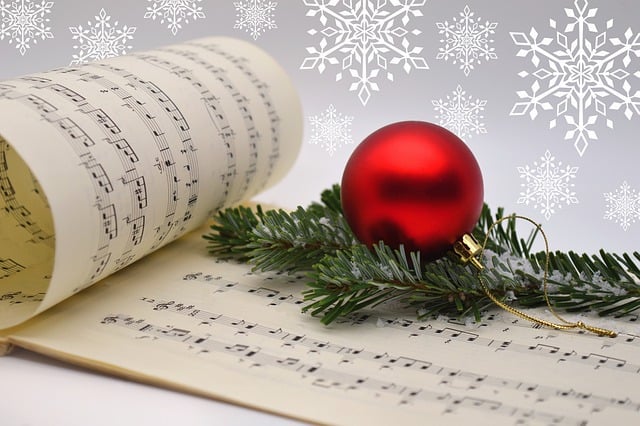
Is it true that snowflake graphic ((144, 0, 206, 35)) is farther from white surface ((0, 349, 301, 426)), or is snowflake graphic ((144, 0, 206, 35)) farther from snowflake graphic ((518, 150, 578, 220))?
white surface ((0, 349, 301, 426))

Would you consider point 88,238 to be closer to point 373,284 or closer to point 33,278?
point 33,278

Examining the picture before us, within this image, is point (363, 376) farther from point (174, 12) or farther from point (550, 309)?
point (174, 12)

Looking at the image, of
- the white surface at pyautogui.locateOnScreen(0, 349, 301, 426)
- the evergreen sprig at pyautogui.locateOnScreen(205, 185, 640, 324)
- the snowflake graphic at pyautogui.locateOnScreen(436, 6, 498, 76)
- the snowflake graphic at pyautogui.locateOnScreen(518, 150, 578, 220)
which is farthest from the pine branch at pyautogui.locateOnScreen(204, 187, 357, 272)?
the snowflake graphic at pyautogui.locateOnScreen(436, 6, 498, 76)

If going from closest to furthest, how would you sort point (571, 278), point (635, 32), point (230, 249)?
1. point (571, 278)
2. point (230, 249)
3. point (635, 32)

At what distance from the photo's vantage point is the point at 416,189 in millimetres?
1044

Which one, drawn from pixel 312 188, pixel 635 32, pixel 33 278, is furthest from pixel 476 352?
pixel 635 32

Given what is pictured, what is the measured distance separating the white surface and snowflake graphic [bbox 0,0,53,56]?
0.98 meters

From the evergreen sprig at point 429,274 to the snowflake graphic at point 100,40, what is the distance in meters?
0.73

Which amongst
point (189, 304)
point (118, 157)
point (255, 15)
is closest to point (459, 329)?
point (189, 304)

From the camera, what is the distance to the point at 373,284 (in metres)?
1.02

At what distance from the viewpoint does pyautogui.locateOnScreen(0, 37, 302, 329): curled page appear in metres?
1.01

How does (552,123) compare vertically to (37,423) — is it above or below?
above

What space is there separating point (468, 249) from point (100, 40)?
100cm

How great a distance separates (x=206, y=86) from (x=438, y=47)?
0.60m
